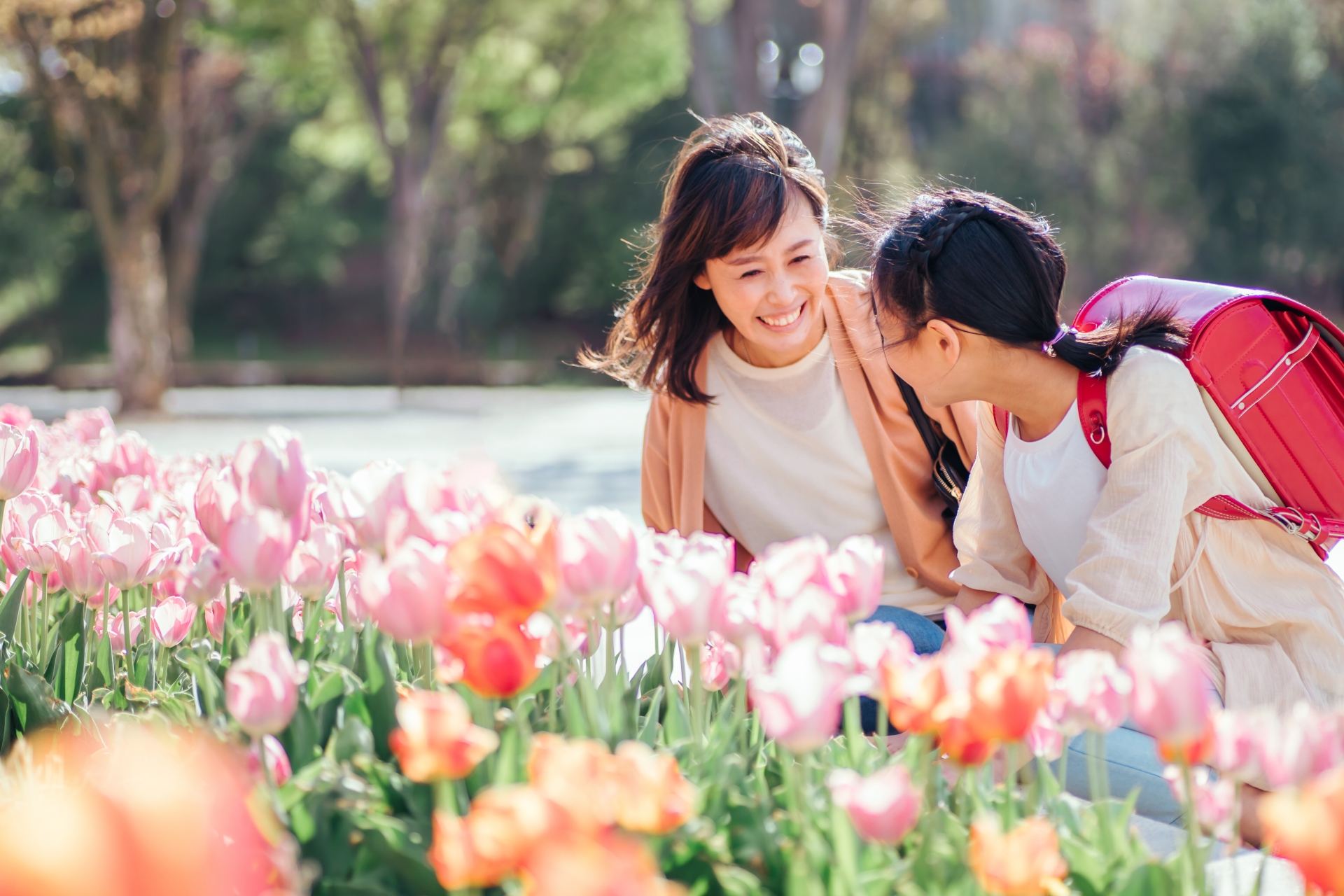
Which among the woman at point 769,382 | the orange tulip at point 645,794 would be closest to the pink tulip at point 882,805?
the orange tulip at point 645,794

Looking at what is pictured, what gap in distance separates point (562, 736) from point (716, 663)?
10.9 inches

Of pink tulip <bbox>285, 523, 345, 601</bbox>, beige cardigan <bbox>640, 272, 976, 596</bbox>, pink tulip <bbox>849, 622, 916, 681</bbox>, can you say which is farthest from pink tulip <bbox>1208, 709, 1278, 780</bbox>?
beige cardigan <bbox>640, 272, 976, 596</bbox>

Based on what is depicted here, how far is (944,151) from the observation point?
26.6m

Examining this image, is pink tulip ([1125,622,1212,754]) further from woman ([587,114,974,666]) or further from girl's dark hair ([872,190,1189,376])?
woman ([587,114,974,666])

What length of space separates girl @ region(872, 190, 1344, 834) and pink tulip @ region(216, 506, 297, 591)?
4.42 feet

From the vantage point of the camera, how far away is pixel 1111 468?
6.91 feet

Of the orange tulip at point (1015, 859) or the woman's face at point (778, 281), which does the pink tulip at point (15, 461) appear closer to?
the orange tulip at point (1015, 859)

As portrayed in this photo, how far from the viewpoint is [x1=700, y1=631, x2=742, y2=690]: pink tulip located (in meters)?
1.44

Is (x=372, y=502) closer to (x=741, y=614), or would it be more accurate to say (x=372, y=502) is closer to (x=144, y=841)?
(x=741, y=614)

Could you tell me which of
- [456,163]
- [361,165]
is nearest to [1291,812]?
[456,163]

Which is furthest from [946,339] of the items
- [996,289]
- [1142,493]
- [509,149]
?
[509,149]

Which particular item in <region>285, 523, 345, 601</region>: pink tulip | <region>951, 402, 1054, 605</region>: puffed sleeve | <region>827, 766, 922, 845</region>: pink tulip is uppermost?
<region>827, 766, 922, 845</region>: pink tulip

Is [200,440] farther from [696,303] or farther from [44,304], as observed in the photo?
[44,304]

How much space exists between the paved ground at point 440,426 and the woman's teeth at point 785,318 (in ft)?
11.6
